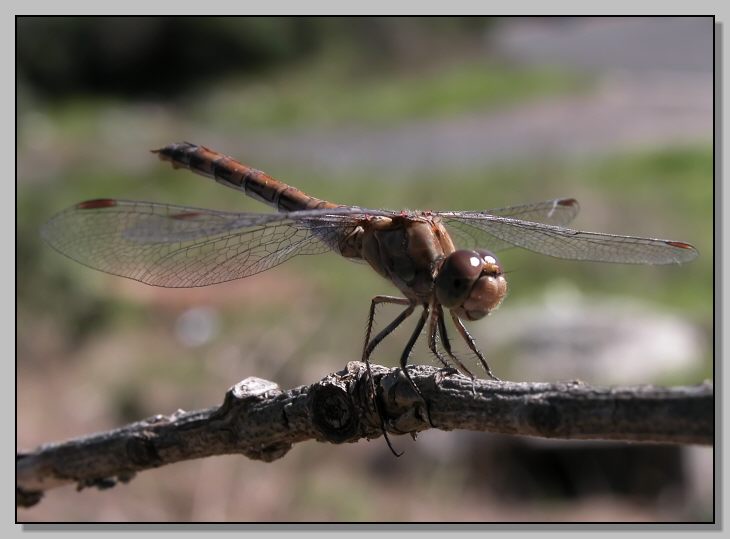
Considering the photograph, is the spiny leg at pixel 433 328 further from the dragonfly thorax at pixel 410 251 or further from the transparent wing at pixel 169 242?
the transparent wing at pixel 169 242

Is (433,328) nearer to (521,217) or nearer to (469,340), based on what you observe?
(469,340)

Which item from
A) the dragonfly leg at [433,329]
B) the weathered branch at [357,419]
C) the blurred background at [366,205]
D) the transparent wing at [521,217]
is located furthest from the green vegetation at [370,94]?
the weathered branch at [357,419]

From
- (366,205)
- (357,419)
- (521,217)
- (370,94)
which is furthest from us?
(370,94)

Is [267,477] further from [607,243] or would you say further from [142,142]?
[142,142]

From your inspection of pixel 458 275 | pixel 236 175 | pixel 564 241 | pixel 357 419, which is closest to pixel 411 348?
pixel 458 275

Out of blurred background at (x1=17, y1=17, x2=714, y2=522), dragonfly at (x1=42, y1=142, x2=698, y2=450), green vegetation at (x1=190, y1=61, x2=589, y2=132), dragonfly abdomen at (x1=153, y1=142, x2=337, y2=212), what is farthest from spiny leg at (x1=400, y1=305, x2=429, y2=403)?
green vegetation at (x1=190, y1=61, x2=589, y2=132)

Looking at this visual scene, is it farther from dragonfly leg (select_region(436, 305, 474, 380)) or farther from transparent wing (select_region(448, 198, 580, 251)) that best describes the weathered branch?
transparent wing (select_region(448, 198, 580, 251))
